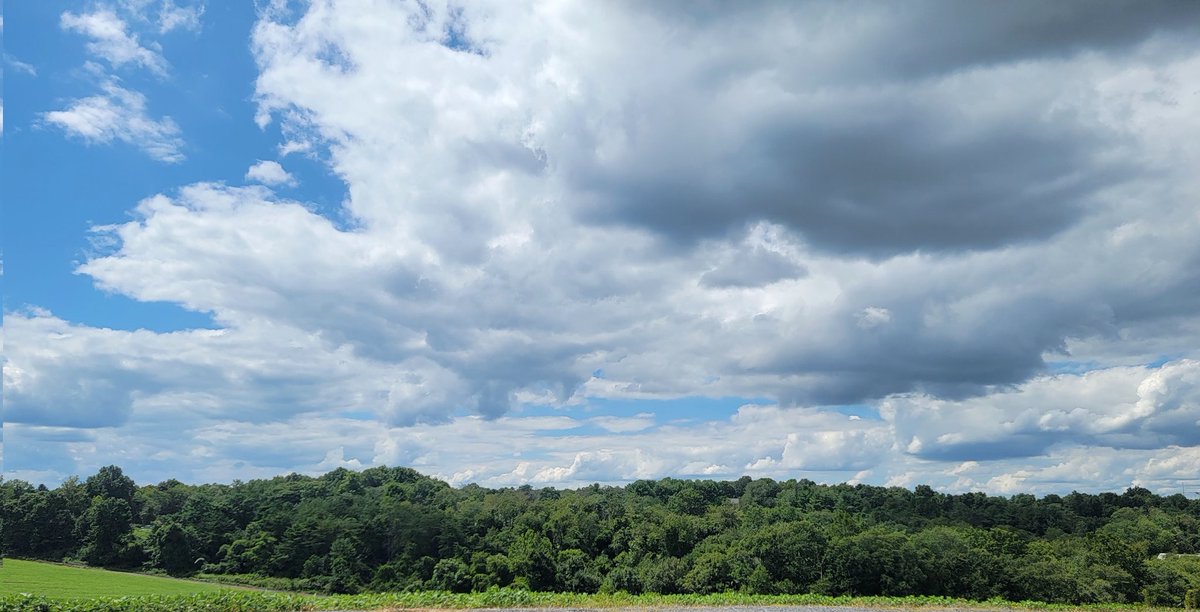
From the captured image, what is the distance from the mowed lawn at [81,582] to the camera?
4816 centimetres

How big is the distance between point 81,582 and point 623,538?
4149cm

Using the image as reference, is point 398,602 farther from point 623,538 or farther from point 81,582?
point 81,582

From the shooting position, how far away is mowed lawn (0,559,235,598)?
158 feet

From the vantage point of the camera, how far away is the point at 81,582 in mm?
55938

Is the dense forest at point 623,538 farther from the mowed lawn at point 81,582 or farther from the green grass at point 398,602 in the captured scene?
the green grass at point 398,602

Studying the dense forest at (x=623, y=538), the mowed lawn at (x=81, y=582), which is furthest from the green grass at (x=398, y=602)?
the mowed lawn at (x=81, y=582)

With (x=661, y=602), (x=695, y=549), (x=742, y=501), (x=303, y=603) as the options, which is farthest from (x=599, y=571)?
(x=303, y=603)

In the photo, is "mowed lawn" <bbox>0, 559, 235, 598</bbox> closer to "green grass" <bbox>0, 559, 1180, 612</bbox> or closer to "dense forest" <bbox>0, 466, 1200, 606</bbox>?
"dense forest" <bbox>0, 466, 1200, 606</bbox>

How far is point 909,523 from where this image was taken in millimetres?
67312

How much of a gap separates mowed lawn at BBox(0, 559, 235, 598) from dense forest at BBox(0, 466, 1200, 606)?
5.32 meters

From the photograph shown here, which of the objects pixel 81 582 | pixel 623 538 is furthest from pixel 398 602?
pixel 81 582

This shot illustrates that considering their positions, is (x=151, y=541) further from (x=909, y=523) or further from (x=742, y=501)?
(x=909, y=523)

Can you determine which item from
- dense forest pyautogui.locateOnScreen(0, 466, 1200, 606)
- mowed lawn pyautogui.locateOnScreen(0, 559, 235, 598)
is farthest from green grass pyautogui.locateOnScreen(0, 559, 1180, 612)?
mowed lawn pyautogui.locateOnScreen(0, 559, 235, 598)

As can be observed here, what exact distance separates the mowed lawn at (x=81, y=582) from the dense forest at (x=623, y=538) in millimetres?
5315
